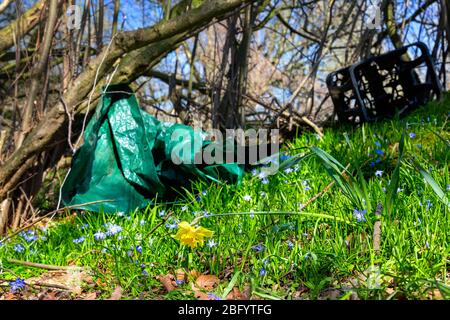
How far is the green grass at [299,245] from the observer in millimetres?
1583

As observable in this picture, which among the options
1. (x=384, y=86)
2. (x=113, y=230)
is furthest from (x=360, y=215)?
(x=384, y=86)

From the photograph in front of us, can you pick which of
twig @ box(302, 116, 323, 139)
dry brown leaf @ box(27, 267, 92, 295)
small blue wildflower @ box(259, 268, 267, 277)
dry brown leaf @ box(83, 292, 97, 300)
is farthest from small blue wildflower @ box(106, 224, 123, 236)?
twig @ box(302, 116, 323, 139)

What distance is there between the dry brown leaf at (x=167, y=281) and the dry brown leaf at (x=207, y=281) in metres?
0.09

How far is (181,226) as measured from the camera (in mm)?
1619

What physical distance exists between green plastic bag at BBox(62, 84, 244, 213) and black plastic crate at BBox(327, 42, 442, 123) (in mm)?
1269

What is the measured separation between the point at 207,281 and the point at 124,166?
4.51ft

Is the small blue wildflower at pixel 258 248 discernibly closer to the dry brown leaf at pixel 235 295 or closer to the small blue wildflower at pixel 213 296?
the dry brown leaf at pixel 235 295

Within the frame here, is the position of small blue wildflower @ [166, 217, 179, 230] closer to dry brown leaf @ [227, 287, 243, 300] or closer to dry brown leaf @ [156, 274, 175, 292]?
dry brown leaf @ [156, 274, 175, 292]

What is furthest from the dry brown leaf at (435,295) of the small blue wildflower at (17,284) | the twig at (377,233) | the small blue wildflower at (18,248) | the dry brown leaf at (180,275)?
the small blue wildflower at (18,248)

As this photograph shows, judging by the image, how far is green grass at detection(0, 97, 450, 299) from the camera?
5.19 feet
